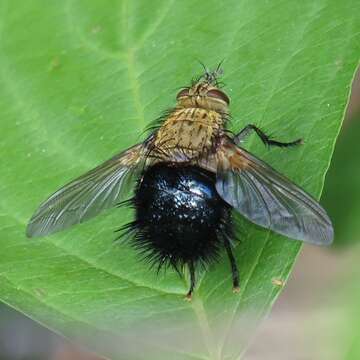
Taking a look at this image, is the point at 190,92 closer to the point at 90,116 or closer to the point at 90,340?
the point at 90,116

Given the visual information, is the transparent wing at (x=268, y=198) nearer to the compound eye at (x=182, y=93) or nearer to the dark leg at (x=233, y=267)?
the dark leg at (x=233, y=267)

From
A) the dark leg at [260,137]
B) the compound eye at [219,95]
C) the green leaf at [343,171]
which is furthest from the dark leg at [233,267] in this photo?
the green leaf at [343,171]

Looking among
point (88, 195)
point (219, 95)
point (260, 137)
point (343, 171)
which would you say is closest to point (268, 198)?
point (260, 137)

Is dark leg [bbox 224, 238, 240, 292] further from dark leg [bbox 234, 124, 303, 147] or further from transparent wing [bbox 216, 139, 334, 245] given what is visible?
dark leg [bbox 234, 124, 303, 147]

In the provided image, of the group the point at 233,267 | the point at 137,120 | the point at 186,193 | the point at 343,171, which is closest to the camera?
the point at 233,267

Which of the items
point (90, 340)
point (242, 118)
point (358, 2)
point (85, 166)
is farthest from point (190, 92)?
point (90, 340)

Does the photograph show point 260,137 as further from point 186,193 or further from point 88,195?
point 88,195

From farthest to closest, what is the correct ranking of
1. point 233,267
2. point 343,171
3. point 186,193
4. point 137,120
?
point 343,171 → point 137,120 → point 186,193 → point 233,267
